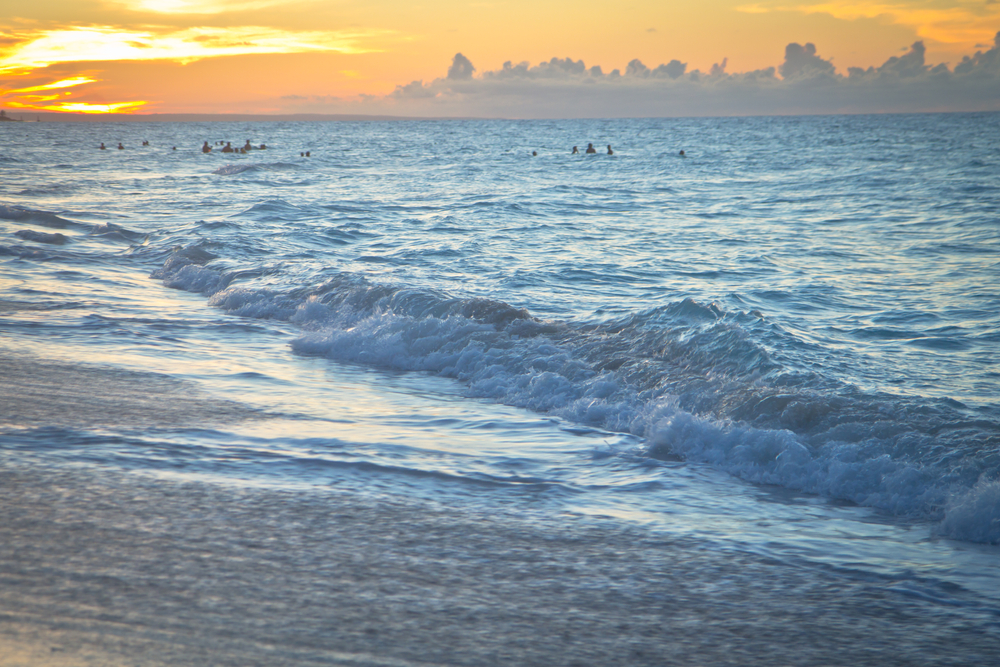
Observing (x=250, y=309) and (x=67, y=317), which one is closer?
(x=67, y=317)

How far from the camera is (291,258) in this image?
14.9 meters

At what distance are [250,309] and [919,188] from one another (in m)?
25.5

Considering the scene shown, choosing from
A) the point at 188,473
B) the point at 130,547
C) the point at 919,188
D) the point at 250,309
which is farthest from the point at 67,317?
the point at 919,188

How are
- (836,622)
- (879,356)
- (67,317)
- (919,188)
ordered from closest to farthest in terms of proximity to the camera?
(836,622) < (879,356) < (67,317) < (919,188)

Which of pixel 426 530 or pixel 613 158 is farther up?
pixel 613 158

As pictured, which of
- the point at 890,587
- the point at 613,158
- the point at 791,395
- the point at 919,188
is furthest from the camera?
the point at 613,158

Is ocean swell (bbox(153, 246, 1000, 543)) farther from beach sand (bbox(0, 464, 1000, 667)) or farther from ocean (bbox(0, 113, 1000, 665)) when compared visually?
beach sand (bbox(0, 464, 1000, 667))

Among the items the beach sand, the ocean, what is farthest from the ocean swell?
the beach sand

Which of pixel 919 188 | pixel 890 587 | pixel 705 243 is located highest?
pixel 919 188

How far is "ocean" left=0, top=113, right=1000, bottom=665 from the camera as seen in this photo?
3168 millimetres

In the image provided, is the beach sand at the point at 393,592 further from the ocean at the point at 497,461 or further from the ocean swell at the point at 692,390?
the ocean swell at the point at 692,390

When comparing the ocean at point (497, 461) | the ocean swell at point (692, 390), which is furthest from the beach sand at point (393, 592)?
the ocean swell at point (692, 390)

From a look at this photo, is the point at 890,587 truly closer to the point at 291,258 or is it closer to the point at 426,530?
the point at 426,530

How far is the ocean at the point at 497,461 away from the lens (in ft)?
10.4
